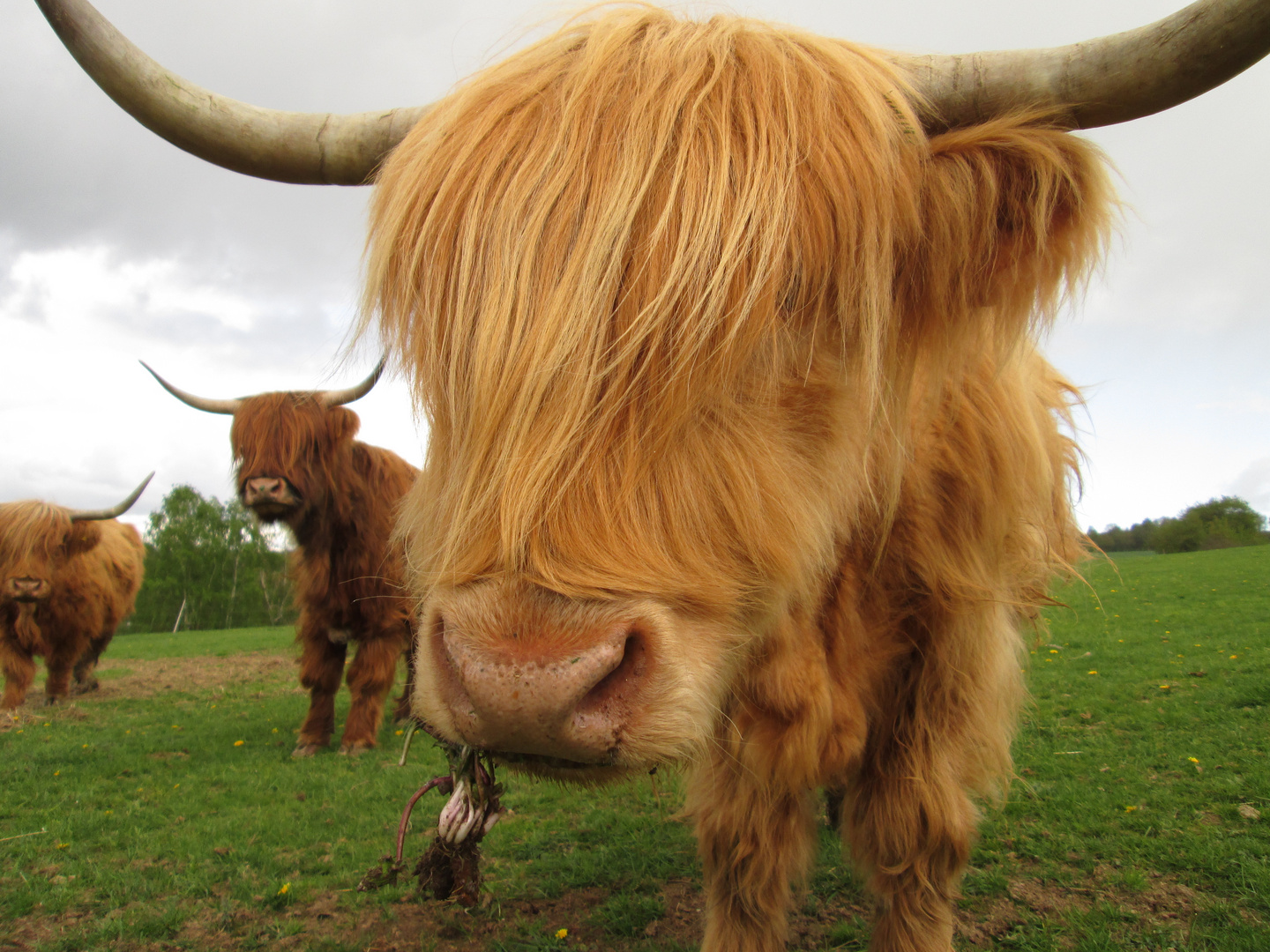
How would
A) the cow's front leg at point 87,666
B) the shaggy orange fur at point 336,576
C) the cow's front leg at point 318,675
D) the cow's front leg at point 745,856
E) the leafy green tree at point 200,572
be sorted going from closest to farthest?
the cow's front leg at point 745,856 → the shaggy orange fur at point 336,576 → the cow's front leg at point 318,675 → the cow's front leg at point 87,666 → the leafy green tree at point 200,572

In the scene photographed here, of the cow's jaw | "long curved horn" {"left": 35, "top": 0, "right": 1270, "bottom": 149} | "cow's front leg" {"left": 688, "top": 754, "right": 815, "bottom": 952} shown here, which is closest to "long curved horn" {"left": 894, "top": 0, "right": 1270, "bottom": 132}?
"long curved horn" {"left": 35, "top": 0, "right": 1270, "bottom": 149}

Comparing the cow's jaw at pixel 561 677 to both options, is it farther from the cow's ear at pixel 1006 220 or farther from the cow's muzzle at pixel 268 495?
the cow's muzzle at pixel 268 495

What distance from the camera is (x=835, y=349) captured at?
1.41 m

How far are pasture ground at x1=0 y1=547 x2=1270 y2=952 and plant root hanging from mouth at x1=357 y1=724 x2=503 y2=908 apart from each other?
0.11 m

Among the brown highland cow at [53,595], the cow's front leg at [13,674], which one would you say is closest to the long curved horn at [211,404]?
the brown highland cow at [53,595]

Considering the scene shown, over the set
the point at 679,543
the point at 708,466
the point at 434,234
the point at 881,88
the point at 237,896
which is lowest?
the point at 237,896

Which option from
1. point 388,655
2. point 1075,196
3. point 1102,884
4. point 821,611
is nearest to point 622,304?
point 1075,196

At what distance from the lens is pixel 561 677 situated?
0.97m

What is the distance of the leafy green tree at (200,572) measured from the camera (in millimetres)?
40094

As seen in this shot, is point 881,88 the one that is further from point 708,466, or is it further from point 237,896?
point 237,896

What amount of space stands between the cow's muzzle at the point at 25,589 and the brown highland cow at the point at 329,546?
3823mm

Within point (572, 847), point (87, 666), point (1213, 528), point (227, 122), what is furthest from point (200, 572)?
point (1213, 528)

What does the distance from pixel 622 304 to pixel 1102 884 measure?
3.03 meters

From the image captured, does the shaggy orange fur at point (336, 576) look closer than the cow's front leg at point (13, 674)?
Yes
